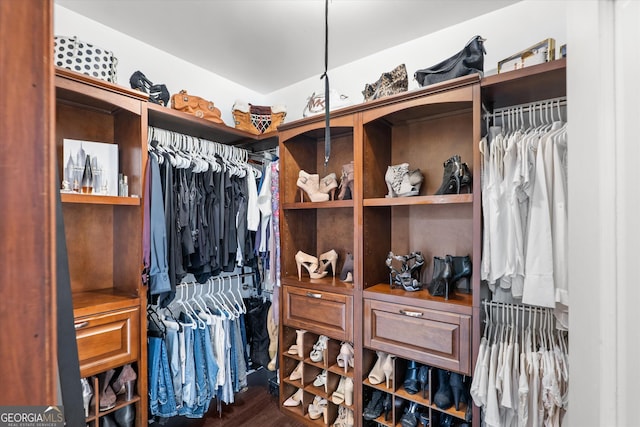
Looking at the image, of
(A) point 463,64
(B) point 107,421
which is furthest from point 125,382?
(A) point 463,64

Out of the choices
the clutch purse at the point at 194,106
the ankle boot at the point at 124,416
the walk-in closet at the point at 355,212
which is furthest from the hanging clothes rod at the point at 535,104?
the ankle boot at the point at 124,416

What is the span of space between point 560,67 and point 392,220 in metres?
1.21

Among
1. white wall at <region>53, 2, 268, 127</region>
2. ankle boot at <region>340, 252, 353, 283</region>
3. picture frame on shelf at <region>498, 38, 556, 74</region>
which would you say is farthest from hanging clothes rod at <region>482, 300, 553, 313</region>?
white wall at <region>53, 2, 268, 127</region>

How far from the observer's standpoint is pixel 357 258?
1902 millimetres

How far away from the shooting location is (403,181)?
6.20 ft

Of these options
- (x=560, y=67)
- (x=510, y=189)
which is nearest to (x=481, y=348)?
(x=510, y=189)

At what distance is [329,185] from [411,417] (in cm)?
154

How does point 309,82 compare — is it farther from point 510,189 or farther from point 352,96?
point 510,189

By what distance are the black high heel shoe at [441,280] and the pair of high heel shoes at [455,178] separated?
1.33 ft

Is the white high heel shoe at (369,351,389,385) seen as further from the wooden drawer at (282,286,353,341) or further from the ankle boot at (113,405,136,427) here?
the ankle boot at (113,405,136,427)

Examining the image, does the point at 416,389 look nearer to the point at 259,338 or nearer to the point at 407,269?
the point at 407,269

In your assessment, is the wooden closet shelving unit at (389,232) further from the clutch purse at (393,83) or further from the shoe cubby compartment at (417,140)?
the clutch purse at (393,83)

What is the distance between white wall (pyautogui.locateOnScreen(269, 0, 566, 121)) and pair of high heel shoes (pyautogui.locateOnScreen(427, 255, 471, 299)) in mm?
1181

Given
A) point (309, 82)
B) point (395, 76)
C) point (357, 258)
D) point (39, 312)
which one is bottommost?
point (357, 258)
